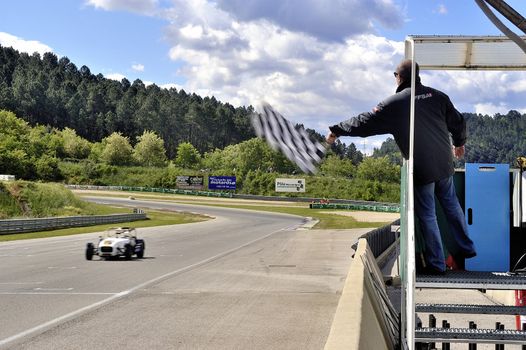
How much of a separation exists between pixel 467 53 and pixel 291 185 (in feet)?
370

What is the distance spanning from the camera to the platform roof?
5.93 meters

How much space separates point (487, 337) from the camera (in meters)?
5.65

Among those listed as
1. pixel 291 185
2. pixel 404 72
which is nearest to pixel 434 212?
pixel 404 72

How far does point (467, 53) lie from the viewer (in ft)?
20.5

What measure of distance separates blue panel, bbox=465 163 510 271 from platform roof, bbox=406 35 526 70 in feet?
3.17

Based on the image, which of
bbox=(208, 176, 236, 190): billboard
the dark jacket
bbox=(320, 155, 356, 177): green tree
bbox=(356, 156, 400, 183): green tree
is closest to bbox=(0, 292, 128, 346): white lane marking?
bbox=(320, 155, 356, 177): green tree

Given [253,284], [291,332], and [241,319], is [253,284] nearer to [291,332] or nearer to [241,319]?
[241,319]

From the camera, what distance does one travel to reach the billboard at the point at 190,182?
124562mm

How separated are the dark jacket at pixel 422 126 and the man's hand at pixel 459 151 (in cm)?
→ 12

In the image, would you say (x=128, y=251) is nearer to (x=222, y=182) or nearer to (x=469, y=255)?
(x=469, y=255)

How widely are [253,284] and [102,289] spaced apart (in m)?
3.77

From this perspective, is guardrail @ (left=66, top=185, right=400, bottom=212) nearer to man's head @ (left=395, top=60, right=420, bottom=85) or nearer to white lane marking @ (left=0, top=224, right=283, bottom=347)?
white lane marking @ (left=0, top=224, right=283, bottom=347)

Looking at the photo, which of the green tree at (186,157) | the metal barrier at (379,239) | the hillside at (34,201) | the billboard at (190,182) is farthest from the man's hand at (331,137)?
the green tree at (186,157)

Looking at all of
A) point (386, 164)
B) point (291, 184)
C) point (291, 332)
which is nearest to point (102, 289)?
point (291, 332)
